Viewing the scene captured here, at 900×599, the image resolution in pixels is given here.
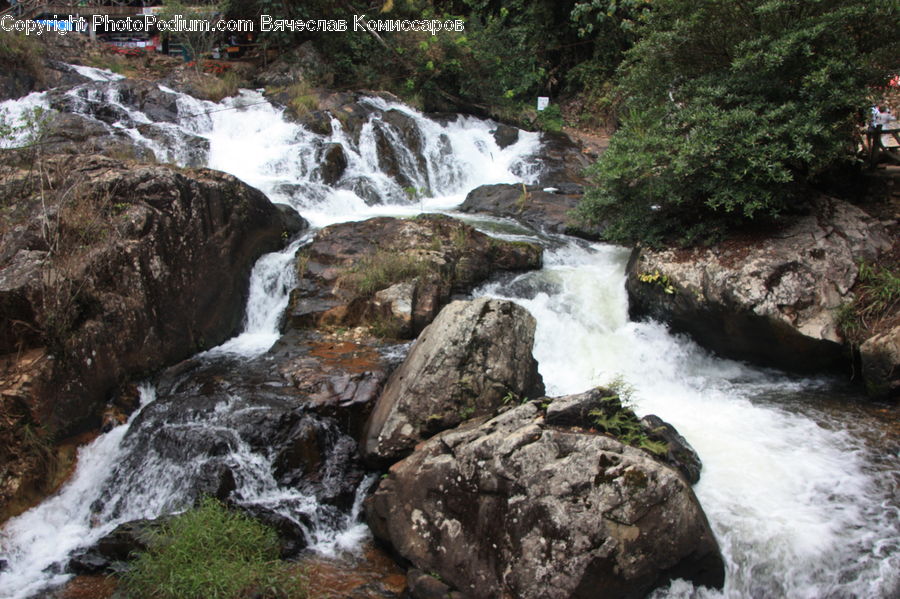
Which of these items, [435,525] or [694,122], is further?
[694,122]

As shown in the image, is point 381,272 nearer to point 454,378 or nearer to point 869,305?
point 454,378

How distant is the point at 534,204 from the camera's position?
12.4m

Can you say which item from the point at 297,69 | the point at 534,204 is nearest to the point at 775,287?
the point at 534,204

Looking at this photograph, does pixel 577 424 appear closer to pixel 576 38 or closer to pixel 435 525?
pixel 435 525

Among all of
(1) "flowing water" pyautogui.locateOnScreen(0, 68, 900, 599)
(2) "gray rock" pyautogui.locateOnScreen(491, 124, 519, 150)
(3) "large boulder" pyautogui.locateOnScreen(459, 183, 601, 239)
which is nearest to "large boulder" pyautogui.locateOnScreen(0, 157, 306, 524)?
(1) "flowing water" pyautogui.locateOnScreen(0, 68, 900, 599)

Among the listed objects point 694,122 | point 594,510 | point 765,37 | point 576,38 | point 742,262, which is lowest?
point 594,510

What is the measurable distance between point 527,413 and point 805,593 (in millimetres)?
2395

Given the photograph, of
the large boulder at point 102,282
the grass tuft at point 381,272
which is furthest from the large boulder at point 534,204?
the large boulder at point 102,282

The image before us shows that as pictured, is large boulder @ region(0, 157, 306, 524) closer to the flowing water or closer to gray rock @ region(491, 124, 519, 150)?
the flowing water

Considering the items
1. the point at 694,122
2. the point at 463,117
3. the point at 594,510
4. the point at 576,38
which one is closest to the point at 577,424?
the point at 594,510

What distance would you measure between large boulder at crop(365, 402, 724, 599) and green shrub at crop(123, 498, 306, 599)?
1030mm

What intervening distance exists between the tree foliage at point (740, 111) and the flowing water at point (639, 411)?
5.11ft

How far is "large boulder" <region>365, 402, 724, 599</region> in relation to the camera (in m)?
4.20

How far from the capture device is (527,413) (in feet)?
16.7
